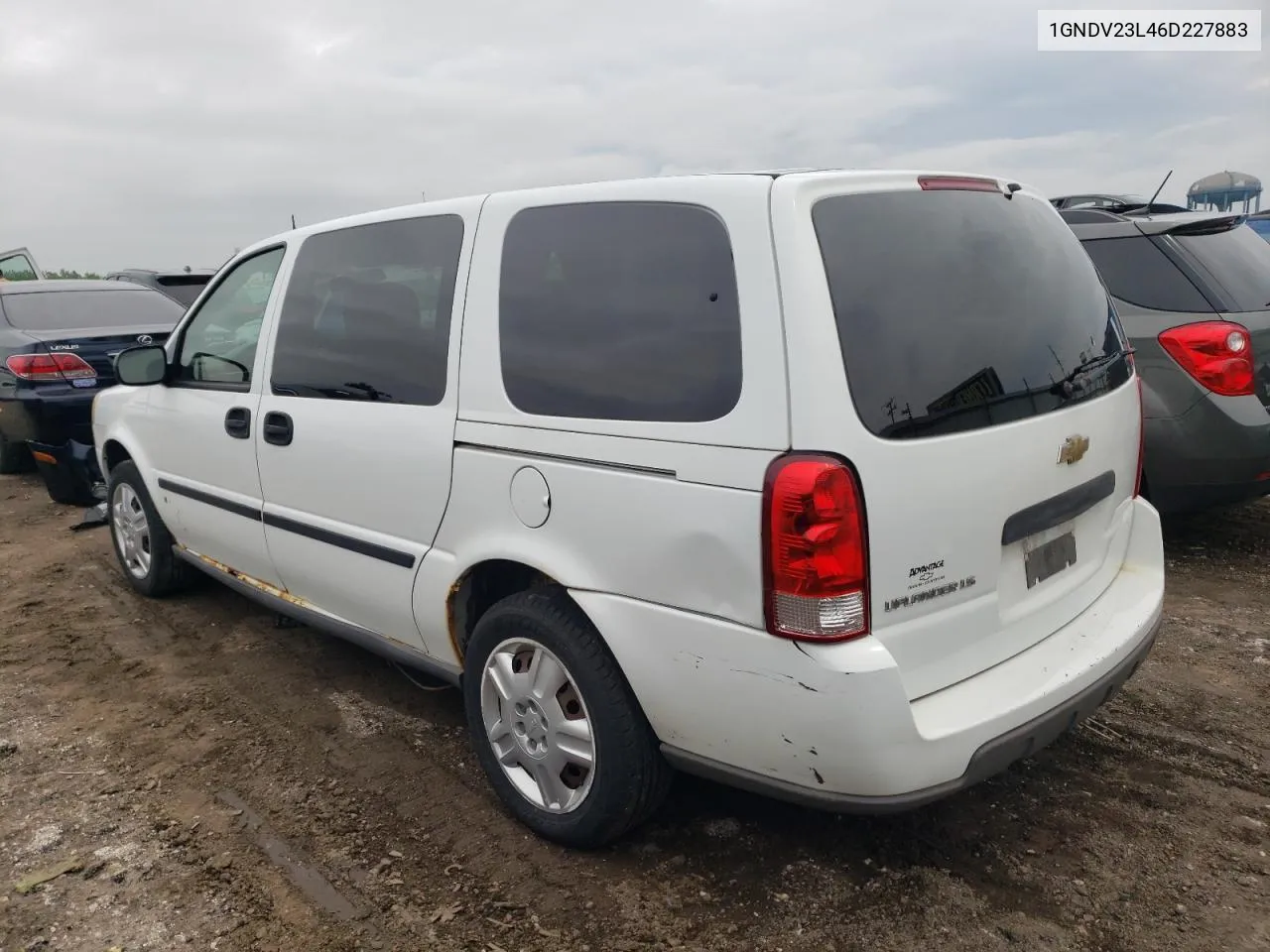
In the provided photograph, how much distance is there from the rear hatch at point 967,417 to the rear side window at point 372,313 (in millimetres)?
1282

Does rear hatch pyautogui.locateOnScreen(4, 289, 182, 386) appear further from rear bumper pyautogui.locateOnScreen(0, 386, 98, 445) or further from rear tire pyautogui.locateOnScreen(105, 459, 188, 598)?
rear tire pyautogui.locateOnScreen(105, 459, 188, 598)

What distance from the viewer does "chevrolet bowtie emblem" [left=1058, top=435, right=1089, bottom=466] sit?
2.48m

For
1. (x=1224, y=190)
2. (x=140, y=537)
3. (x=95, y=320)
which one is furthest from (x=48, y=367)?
(x=1224, y=190)

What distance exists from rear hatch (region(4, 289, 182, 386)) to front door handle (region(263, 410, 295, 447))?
3737 millimetres

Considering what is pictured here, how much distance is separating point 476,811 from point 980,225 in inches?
87.2

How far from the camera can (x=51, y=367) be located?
6684 mm

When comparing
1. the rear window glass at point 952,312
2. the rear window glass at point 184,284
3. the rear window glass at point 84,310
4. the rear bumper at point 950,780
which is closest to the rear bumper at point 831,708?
the rear bumper at point 950,780

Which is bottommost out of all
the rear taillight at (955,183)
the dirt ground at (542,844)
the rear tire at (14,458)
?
the dirt ground at (542,844)

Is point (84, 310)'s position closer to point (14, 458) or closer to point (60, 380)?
point (60, 380)

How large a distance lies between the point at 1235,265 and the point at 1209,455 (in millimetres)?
1015

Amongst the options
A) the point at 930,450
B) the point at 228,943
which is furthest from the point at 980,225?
the point at 228,943

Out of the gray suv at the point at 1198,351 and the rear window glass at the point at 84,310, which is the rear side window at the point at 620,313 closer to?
the gray suv at the point at 1198,351

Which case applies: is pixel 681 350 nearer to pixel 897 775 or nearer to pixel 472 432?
pixel 472 432

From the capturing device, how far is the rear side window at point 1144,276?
4.57 metres
